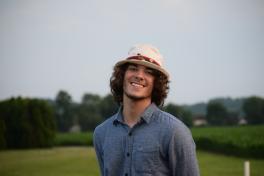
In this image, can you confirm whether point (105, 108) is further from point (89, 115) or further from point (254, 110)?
point (254, 110)

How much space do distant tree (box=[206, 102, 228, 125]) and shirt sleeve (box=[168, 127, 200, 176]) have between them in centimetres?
3482

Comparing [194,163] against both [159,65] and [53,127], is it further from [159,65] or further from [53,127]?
[53,127]

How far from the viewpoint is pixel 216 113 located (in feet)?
129

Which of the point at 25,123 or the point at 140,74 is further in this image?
the point at 25,123

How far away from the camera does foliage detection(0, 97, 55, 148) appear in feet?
91.5

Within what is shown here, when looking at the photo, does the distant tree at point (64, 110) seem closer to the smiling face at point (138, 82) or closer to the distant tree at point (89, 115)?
the distant tree at point (89, 115)

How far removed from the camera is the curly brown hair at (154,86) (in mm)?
2150

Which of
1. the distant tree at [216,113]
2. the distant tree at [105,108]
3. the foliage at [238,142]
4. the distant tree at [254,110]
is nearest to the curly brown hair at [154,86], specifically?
the foliage at [238,142]

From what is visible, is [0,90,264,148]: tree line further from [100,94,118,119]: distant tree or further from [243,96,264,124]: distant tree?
[100,94,118,119]: distant tree

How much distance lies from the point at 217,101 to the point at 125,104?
35954 millimetres

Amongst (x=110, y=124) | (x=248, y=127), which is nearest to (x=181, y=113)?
(x=248, y=127)

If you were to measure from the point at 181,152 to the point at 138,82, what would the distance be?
38cm

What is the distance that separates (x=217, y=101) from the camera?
3734 centimetres

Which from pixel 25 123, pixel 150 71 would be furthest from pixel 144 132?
pixel 25 123
